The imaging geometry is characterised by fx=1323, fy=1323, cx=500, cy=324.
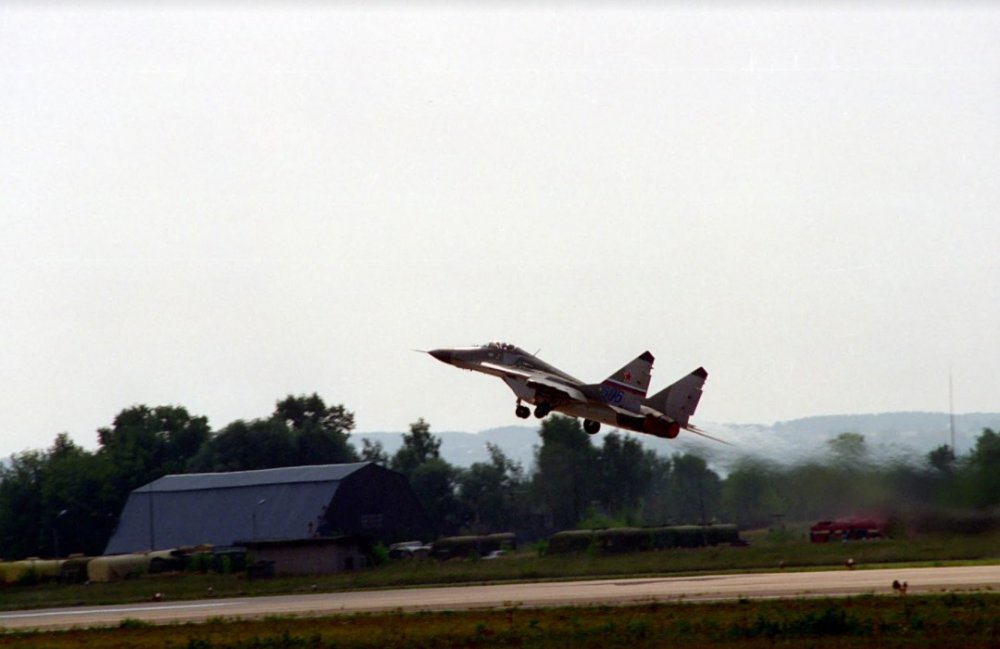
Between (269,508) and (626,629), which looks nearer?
(626,629)

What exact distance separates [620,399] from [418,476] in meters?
67.5

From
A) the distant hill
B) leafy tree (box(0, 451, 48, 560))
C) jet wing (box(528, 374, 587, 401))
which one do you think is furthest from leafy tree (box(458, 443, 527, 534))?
jet wing (box(528, 374, 587, 401))

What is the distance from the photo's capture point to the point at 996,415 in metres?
69.3

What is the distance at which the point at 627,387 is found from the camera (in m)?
48.3

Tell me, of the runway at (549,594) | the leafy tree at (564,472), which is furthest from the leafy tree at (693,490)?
the runway at (549,594)

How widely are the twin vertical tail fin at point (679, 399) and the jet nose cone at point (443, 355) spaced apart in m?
8.01

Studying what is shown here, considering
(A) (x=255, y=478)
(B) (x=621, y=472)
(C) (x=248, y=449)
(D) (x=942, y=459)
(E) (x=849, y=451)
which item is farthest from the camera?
(C) (x=248, y=449)

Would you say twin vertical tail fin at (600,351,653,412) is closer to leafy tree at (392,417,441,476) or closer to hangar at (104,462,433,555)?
hangar at (104,462,433,555)

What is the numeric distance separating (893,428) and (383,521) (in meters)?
47.2

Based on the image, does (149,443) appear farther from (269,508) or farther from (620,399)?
(620,399)

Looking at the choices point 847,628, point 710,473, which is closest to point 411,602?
point 847,628

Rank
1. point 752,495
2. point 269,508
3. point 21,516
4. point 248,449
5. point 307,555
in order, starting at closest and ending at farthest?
point 752,495 < point 307,555 < point 269,508 < point 21,516 < point 248,449

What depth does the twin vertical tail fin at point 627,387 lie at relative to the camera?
48.2 metres

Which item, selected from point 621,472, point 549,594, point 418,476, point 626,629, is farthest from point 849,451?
point 418,476
